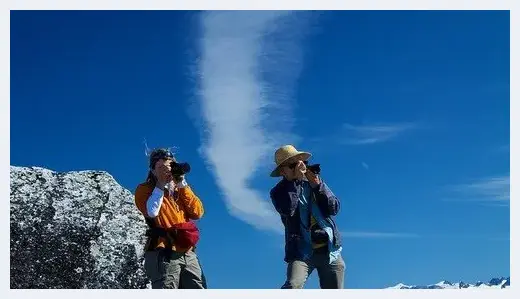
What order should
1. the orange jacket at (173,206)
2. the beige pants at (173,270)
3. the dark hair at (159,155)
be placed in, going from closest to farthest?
the beige pants at (173,270) → the orange jacket at (173,206) → the dark hair at (159,155)

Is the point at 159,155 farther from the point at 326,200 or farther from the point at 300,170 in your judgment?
the point at 326,200

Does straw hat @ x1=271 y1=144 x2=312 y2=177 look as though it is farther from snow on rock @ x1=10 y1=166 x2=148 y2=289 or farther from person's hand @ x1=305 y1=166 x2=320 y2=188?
snow on rock @ x1=10 y1=166 x2=148 y2=289

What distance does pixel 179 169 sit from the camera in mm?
6555

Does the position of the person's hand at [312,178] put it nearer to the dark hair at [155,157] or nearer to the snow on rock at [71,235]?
the dark hair at [155,157]

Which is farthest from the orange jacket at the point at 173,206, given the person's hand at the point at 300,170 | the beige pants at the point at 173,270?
the person's hand at the point at 300,170

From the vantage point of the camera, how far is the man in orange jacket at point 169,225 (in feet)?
20.7

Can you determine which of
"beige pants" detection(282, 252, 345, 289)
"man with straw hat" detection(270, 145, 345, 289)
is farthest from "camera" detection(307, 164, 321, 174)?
"beige pants" detection(282, 252, 345, 289)

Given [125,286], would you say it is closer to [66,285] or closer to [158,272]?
[66,285]

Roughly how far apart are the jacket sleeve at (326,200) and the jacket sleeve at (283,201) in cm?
27

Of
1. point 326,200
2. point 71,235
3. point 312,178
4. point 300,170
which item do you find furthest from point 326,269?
point 71,235
